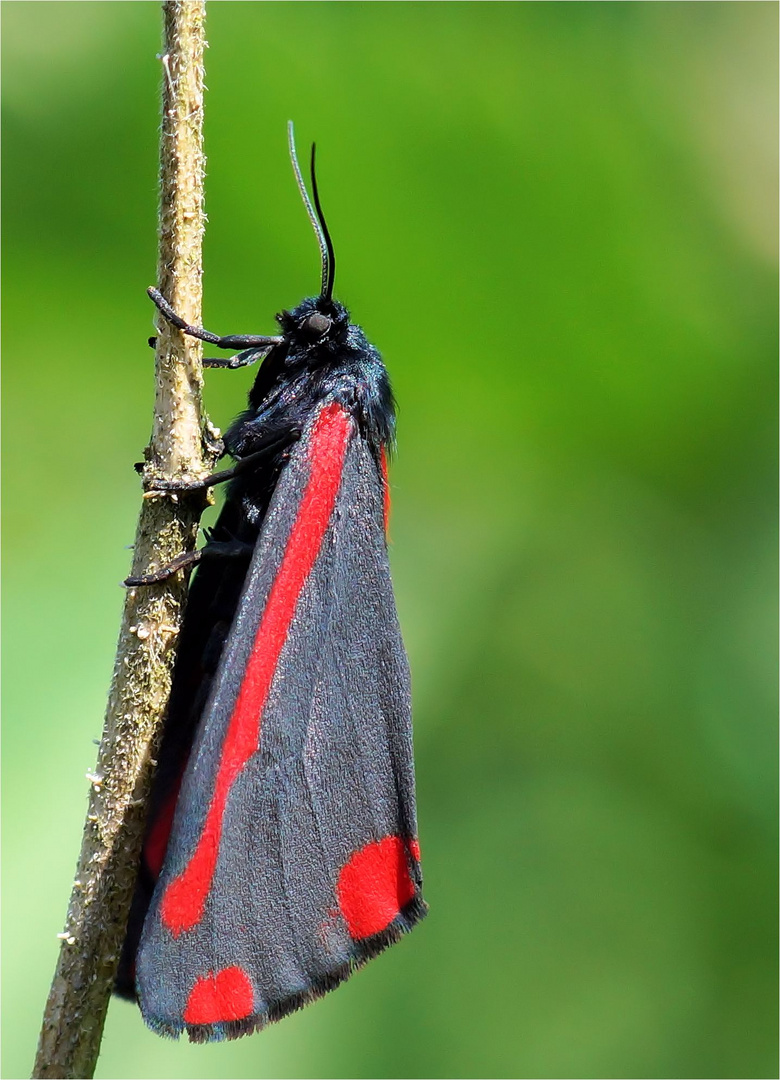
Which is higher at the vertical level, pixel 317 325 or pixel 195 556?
pixel 317 325

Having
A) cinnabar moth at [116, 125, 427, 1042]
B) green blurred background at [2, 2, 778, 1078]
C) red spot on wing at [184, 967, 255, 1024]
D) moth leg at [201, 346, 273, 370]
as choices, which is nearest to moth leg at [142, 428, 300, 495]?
cinnabar moth at [116, 125, 427, 1042]

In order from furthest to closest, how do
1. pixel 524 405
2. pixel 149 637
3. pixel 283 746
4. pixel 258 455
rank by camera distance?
1. pixel 524 405
2. pixel 258 455
3. pixel 283 746
4. pixel 149 637

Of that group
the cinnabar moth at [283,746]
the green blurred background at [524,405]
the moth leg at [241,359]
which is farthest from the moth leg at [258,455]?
the green blurred background at [524,405]

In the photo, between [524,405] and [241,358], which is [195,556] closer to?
[241,358]

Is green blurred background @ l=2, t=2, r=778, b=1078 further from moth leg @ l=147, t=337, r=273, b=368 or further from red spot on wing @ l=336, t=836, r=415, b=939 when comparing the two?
red spot on wing @ l=336, t=836, r=415, b=939

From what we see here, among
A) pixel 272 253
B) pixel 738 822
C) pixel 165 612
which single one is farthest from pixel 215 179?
pixel 738 822

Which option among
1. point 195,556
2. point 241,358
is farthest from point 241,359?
point 195,556

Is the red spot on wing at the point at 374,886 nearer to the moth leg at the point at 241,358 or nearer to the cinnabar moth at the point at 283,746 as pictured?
the cinnabar moth at the point at 283,746
